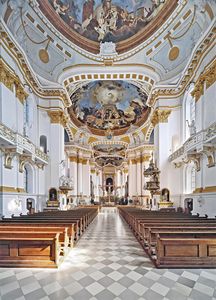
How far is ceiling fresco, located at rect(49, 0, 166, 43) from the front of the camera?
45.9 feet

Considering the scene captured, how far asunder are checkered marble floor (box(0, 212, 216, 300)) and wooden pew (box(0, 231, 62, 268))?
0.20 metres

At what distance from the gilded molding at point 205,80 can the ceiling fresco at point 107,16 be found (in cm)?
522

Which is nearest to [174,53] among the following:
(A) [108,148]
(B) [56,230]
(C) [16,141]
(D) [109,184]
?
(C) [16,141]

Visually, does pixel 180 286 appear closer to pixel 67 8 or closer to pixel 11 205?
pixel 11 205

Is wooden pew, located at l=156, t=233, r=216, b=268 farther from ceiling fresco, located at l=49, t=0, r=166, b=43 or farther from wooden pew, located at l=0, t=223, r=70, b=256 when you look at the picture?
ceiling fresco, located at l=49, t=0, r=166, b=43

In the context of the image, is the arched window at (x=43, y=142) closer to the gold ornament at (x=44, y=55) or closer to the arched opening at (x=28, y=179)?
the arched opening at (x=28, y=179)

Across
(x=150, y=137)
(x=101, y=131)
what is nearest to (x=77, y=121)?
(x=101, y=131)

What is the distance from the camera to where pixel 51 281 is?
13.7 feet

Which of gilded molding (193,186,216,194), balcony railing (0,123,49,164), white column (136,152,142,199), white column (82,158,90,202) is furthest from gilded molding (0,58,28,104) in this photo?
white column (136,152,142,199)

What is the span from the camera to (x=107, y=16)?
49.3ft

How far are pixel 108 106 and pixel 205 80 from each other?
49.9 ft

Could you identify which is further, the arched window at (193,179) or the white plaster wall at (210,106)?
the arched window at (193,179)

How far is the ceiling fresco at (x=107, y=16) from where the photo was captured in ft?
45.9

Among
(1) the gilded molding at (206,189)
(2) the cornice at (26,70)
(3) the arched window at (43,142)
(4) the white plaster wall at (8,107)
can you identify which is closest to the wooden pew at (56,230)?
(4) the white plaster wall at (8,107)
